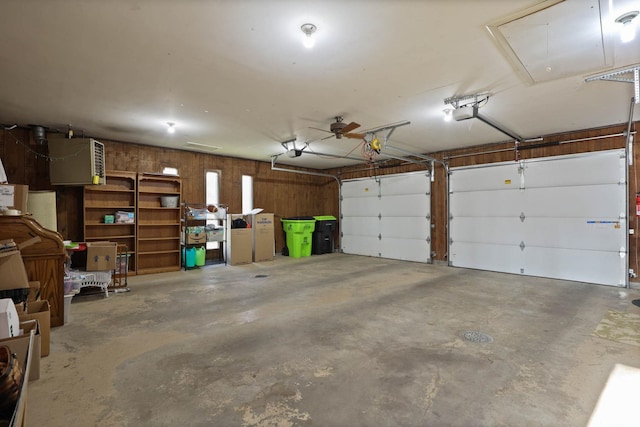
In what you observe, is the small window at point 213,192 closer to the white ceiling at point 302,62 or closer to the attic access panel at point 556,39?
the white ceiling at point 302,62

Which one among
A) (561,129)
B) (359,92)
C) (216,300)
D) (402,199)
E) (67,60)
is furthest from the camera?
(402,199)

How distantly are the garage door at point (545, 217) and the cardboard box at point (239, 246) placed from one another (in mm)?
4633

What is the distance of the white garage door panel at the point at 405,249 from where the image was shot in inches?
280

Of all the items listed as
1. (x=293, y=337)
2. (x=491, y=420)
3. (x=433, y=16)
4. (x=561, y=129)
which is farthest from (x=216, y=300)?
(x=561, y=129)

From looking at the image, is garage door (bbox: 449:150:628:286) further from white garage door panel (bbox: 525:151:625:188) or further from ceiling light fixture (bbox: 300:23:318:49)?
ceiling light fixture (bbox: 300:23:318:49)

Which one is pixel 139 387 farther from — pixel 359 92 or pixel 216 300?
pixel 359 92

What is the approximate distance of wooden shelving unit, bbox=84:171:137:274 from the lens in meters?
5.38

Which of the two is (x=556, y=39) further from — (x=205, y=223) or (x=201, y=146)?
(x=205, y=223)

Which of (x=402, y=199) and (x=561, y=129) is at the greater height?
(x=561, y=129)

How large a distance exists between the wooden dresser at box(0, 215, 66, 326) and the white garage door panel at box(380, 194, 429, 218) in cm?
653

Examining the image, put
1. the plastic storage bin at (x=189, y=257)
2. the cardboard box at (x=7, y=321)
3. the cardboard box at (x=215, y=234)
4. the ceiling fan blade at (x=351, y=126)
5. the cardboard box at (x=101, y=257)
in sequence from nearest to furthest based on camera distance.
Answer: the cardboard box at (x=7, y=321), the ceiling fan blade at (x=351, y=126), the cardboard box at (x=101, y=257), the plastic storage bin at (x=189, y=257), the cardboard box at (x=215, y=234)

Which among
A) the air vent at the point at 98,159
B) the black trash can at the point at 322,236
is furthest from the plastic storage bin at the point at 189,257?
the black trash can at the point at 322,236

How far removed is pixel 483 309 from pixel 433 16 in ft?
10.5

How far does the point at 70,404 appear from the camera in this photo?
183 centimetres
